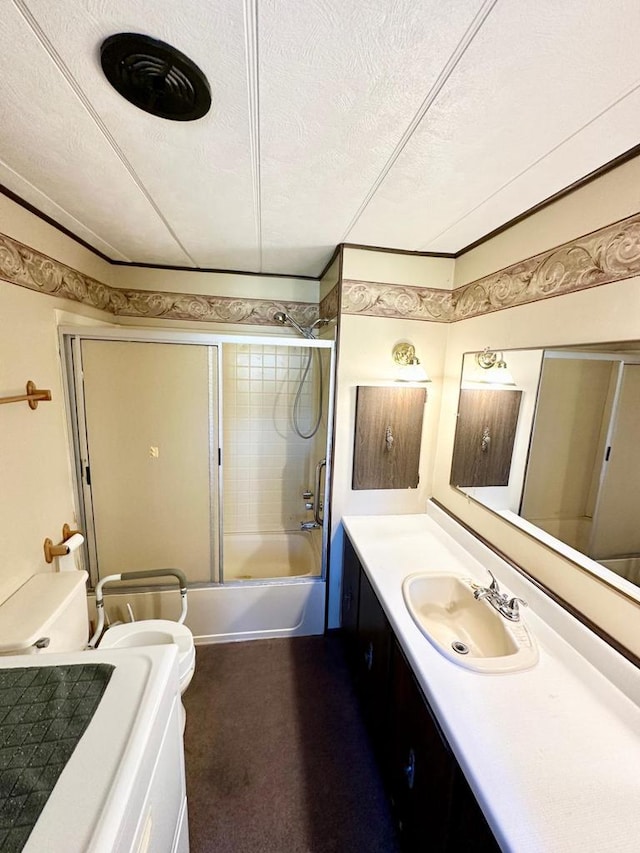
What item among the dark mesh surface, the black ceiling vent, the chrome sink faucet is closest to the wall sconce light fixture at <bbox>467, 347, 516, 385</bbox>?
the chrome sink faucet

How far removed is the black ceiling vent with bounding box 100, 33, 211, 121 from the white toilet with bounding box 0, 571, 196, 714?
1.67 metres

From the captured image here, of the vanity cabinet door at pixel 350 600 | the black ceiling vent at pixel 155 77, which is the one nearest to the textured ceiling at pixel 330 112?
the black ceiling vent at pixel 155 77

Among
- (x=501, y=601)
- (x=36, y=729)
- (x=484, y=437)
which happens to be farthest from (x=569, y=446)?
(x=36, y=729)

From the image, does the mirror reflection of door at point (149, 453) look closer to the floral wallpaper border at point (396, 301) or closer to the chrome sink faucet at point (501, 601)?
the floral wallpaper border at point (396, 301)

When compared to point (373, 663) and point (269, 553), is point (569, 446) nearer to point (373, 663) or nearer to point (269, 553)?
point (373, 663)

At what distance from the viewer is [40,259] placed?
149 centimetres

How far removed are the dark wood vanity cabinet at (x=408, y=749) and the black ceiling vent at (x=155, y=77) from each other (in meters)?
1.78

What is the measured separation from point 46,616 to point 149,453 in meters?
0.86

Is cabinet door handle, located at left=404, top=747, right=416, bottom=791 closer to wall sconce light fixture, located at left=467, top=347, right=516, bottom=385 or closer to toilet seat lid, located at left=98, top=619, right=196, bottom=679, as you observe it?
toilet seat lid, located at left=98, top=619, right=196, bottom=679

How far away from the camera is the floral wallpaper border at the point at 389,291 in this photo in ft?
3.48

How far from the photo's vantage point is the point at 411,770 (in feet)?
3.55

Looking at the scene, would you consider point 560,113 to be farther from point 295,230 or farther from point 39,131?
point 39,131

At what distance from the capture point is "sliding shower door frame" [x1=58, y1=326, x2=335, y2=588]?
170 centimetres

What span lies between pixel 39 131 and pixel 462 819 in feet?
7.17
